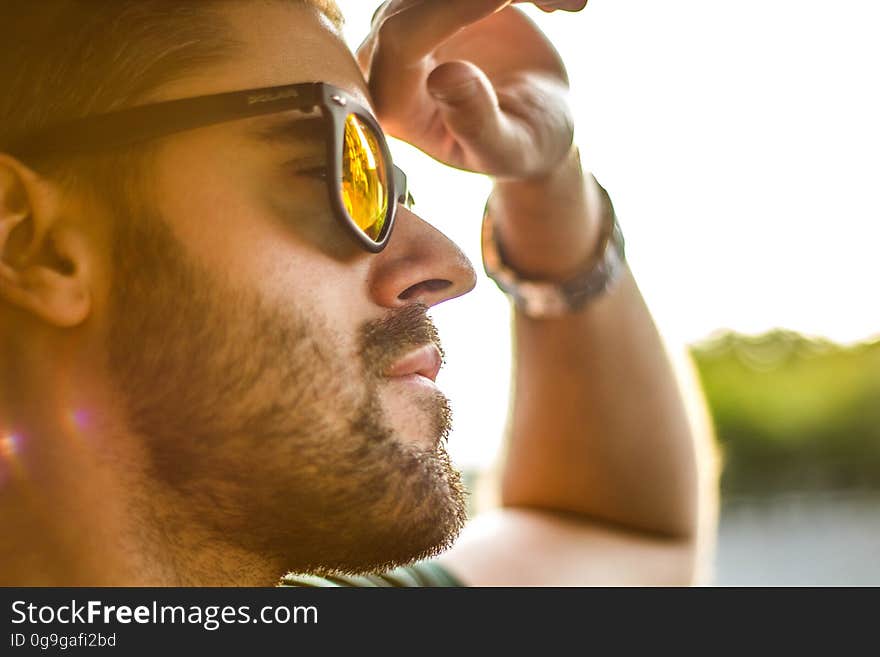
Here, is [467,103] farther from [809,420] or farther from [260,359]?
[809,420]

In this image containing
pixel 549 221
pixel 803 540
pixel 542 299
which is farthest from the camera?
pixel 803 540

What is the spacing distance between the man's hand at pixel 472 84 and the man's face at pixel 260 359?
0.29 metres

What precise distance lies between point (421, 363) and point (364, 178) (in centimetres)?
38

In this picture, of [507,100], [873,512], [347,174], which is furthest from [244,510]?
[873,512]

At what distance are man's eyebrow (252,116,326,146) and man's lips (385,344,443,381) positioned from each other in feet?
1.44

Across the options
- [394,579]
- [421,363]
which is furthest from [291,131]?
[394,579]

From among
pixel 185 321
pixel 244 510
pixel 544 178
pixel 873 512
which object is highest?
pixel 873 512

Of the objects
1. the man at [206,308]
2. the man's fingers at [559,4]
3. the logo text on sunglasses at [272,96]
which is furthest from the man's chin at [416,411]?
the man's fingers at [559,4]

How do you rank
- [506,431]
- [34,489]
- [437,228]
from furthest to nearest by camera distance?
[506,431] → [437,228] → [34,489]

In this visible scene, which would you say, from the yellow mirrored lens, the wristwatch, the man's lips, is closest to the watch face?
the wristwatch

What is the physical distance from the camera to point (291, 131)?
64.2 inches
